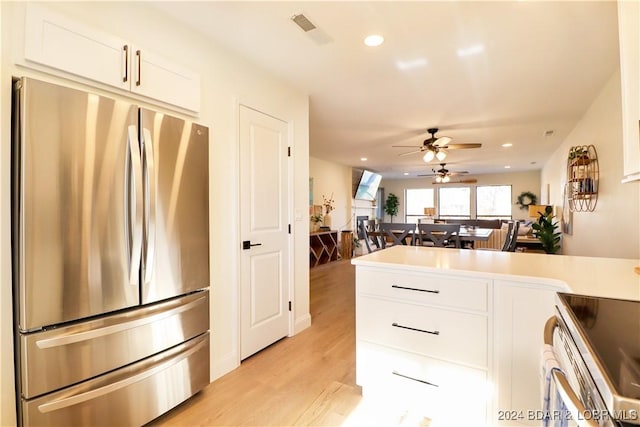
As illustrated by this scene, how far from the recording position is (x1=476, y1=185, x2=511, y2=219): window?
32.2 ft

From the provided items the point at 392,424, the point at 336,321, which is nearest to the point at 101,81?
the point at 392,424

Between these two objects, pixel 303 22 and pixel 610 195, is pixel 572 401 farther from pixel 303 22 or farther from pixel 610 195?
pixel 610 195

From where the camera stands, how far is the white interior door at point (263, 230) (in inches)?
93.4

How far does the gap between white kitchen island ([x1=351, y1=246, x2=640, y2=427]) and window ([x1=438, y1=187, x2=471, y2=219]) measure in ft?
30.7

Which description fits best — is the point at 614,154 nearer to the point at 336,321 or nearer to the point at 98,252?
the point at 336,321

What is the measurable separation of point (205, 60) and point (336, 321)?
2.70 m

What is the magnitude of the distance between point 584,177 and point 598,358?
12.5 feet

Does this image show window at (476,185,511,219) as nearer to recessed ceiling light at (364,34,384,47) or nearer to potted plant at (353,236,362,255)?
Answer: potted plant at (353,236,362,255)

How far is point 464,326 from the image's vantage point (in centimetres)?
156

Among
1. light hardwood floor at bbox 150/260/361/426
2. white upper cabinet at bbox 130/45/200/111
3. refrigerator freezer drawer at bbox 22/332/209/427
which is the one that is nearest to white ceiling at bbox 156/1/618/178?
white upper cabinet at bbox 130/45/200/111

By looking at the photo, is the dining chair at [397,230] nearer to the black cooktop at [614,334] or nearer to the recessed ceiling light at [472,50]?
the recessed ceiling light at [472,50]

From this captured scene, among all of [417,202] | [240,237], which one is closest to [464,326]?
[240,237]

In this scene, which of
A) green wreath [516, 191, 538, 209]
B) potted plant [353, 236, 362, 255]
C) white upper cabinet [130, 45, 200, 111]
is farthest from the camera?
green wreath [516, 191, 538, 209]

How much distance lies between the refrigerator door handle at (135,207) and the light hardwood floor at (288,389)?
93cm
